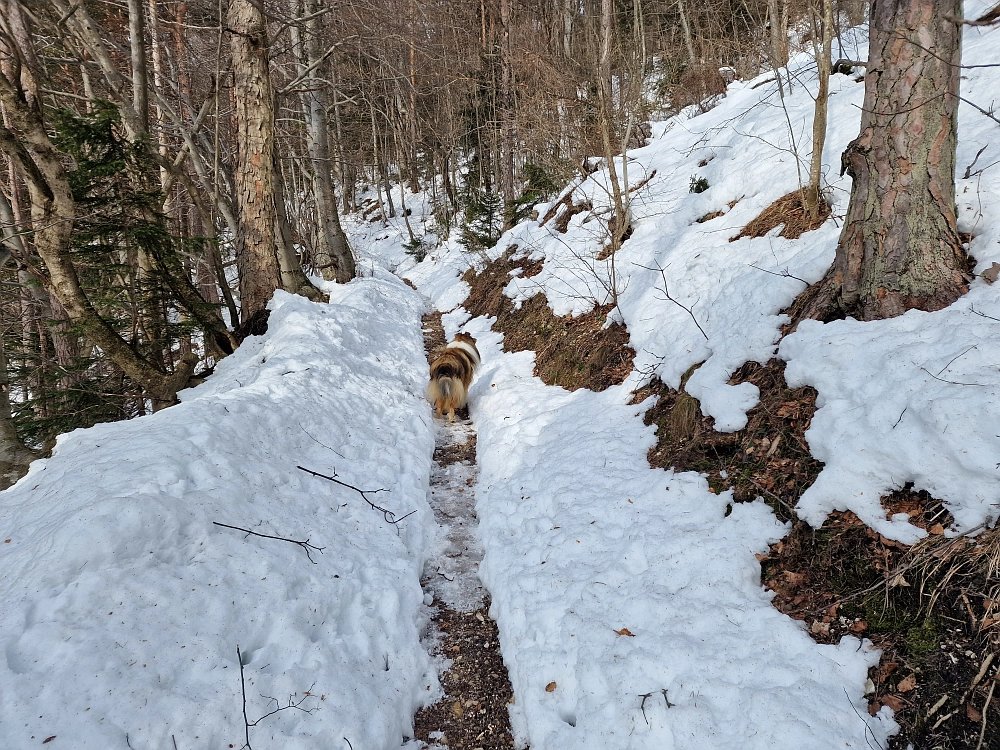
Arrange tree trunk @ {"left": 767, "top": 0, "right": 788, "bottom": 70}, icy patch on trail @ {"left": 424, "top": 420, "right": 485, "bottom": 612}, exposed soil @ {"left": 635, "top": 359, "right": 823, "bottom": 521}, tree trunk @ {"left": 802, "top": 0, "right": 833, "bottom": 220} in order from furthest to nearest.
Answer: tree trunk @ {"left": 767, "top": 0, "right": 788, "bottom": 70} → tree trunk @ {"left": 802, "top": 0, "right": 833, "bottom": 220} → icy patch on trail @ {"left": 424, "top": 420, "right": 485, "bottom": 612} → exposed soil @ {"left": 635, "top": 359, "right": 823, "bottom": 521}

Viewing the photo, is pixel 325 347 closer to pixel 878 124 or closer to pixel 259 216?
pixel 259 216

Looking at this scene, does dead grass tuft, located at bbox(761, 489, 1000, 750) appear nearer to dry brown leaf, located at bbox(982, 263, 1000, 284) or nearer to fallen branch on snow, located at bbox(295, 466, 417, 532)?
dry brown leaf, located at bbox(982, 263, 1000, 284)

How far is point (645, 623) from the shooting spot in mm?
2949

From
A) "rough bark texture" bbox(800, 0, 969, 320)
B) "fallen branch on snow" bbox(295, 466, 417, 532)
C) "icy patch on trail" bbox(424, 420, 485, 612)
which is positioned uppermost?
"rough bark texture" bbox(800, 0, 969, 320)

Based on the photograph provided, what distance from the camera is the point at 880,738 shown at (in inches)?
80.4

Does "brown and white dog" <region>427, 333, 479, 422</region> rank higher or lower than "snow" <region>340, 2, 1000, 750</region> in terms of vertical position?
lower

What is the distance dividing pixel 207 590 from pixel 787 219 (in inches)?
271

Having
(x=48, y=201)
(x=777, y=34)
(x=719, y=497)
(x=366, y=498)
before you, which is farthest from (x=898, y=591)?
(x=777, y=34)

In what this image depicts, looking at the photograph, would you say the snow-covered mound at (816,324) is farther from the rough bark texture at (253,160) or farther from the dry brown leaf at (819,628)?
the rough bark texture at (253,160)

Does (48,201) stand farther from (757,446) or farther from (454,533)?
(757,446)

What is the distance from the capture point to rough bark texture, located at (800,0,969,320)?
312 centimetres

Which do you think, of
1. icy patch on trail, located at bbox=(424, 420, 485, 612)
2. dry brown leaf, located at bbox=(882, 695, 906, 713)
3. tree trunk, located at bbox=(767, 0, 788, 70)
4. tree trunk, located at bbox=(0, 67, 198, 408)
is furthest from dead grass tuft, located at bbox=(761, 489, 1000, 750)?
tree trunk, located at bbox=(767, 0, 788, 70)

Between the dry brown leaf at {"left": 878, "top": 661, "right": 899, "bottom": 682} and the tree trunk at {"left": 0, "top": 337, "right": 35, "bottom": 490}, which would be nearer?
the dry brown leaf at {"left": 878, "top": 661, "right": 899, "bottom": 682}

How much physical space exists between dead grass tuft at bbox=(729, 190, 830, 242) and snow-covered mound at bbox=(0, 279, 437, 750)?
5311 millimetres
